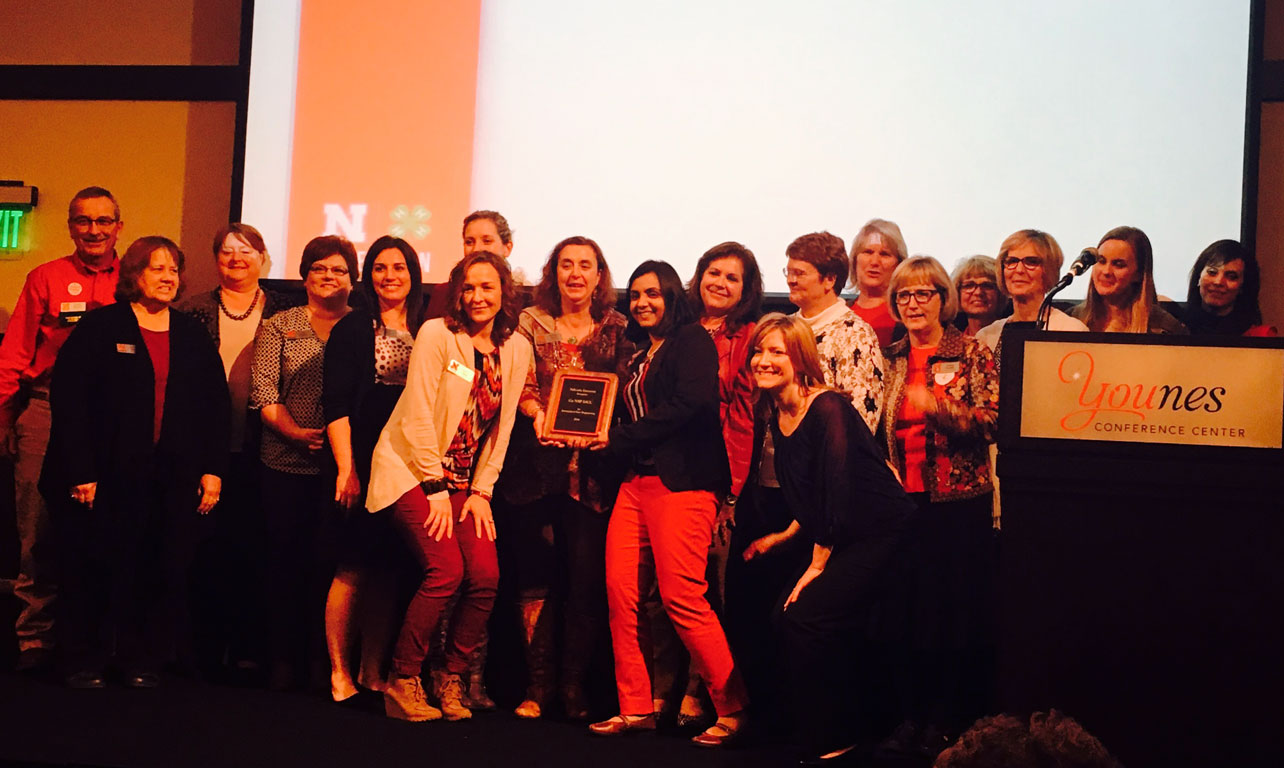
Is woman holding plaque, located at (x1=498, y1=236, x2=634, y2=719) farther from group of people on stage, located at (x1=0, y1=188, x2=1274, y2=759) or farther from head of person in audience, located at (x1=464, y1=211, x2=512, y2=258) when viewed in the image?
head of person in audience, located at (x1=464, y1=211, x2=512, y2=258)

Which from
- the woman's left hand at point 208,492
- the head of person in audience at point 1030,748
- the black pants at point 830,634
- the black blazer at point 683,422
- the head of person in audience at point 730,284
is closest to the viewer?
the head of person in audience at point 1030,748

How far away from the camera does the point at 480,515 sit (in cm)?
398

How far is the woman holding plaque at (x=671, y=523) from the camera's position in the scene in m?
3.79

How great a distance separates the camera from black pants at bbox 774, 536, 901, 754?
3.53 metres

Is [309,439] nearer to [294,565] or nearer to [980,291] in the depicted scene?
[294,565]

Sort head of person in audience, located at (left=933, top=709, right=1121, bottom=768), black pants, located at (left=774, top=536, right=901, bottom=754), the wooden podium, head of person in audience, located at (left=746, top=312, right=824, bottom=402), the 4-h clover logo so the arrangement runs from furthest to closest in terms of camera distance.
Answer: the 4-h clover logo
head of person in audience, located at (left=746, top=312, right=824, bottom=402)
black pants, located at (left=774, top=536, right=901, bottom=754)
the wooden podium
head of person in audience, located at (left=933, top=709, right=1121, bottom=768)

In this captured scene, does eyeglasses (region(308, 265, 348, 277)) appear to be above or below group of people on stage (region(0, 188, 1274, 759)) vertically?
above

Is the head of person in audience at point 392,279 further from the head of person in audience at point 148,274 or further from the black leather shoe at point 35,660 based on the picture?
the black leather shoe at point 35,660

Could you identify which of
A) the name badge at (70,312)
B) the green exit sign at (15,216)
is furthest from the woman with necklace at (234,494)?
the green exit sign at (15,216)

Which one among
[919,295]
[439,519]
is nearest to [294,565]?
[439,519]

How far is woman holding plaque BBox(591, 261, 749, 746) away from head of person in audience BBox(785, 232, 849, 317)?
41 centimetres

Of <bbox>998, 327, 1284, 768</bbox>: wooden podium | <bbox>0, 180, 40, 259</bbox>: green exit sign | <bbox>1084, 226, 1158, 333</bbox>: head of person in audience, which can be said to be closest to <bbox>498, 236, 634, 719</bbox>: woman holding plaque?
<bbox>1084, 226, 1158, 333</bbox>: head of person in audience

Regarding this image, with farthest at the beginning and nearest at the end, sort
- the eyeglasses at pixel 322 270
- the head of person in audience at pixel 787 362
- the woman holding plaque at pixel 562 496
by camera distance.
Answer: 1. the eyeglasses at pixel 322 270
2. the woman holding plaque at pixel 562 496
3. the head of person in audience at pixel 787 362

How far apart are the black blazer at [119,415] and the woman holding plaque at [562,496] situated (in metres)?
1.14
